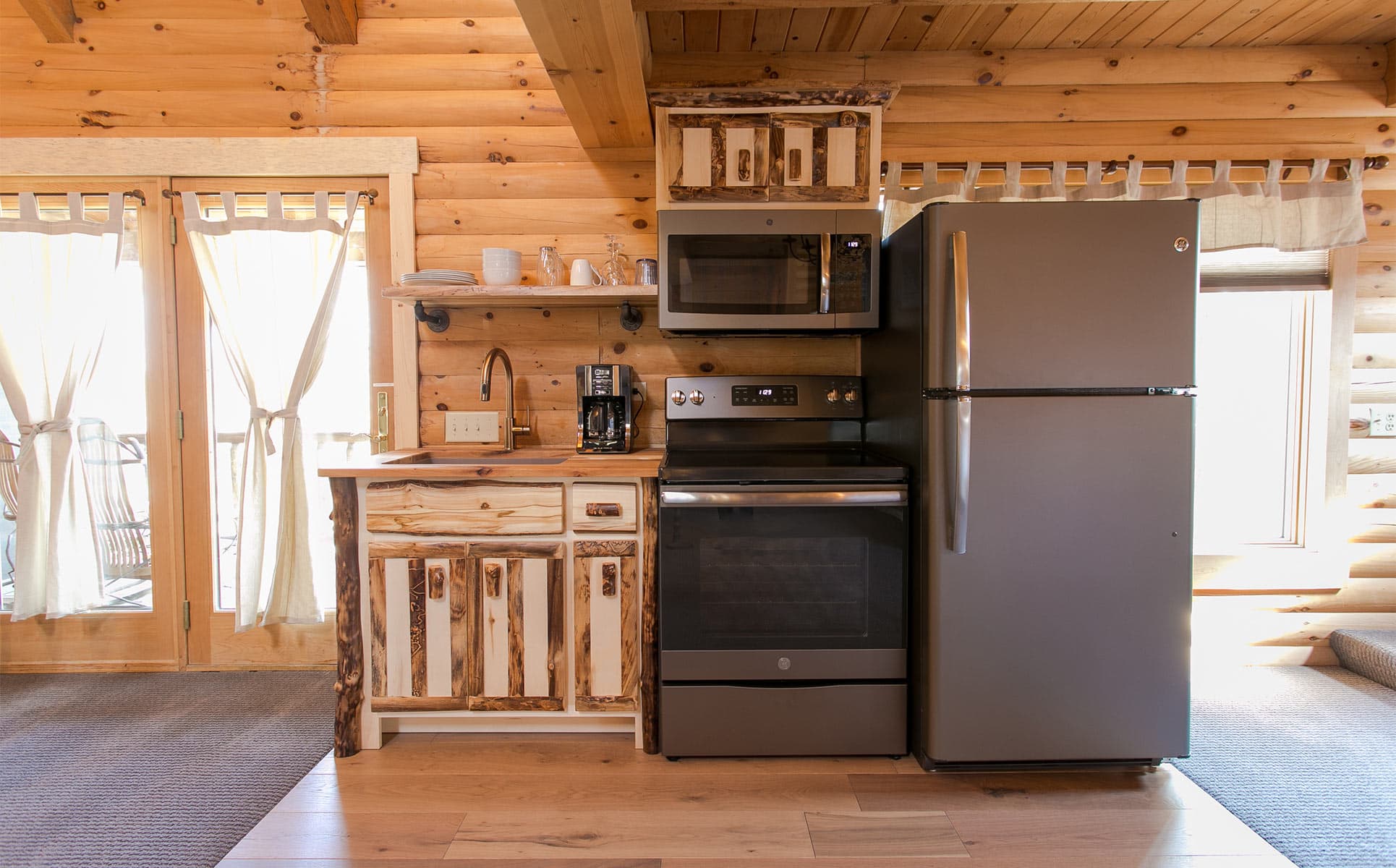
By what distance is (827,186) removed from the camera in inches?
84.5

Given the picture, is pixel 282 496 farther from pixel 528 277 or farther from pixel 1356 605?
pixel 1356 605

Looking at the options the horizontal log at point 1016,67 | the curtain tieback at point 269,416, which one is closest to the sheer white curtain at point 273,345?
the curtain tieback at point 269,416

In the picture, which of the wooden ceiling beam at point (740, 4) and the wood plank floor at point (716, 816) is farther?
the wooden ceiling beam at point (740, 4)

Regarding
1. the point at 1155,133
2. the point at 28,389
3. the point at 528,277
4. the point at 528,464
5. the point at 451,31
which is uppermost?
the point at 451,31

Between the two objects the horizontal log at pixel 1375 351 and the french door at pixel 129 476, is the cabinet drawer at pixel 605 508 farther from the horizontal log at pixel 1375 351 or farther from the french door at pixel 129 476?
the horizontal log at pixel 1375 351

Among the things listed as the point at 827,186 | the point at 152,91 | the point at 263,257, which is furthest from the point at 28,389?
the point at 827,186

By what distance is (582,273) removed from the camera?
2.31 meters

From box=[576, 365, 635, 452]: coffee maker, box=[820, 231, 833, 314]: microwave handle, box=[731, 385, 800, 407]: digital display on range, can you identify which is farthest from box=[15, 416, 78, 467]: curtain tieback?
box=[820, 231, 833, 314]: microwave handle

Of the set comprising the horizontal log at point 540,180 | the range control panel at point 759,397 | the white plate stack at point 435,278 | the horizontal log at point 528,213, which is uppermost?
the horizontal log at point 540,180

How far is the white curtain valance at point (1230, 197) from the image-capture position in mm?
2420

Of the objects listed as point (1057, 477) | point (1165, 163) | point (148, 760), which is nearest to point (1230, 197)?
point (1165, 163)

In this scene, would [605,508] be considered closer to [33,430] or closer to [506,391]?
[506,391]

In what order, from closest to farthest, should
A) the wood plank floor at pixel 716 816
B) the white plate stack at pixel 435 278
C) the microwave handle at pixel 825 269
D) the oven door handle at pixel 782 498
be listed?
the wood plank floor at pixel 716 816, the oven door handle at pixel 782 498, the microwave handle at pixel 825 269, the white plate stack at pixel 435 278

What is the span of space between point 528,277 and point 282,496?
1.21 meters
